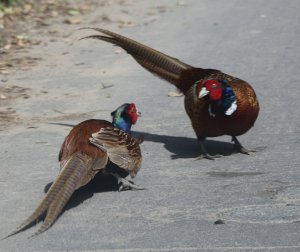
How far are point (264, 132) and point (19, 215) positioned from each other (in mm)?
2748

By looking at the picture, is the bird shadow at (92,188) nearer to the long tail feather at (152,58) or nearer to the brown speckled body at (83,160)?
the brown speckled body at (83,160)

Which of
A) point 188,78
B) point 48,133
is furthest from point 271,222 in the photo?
point 48,133

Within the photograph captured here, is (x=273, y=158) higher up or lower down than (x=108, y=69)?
higher up

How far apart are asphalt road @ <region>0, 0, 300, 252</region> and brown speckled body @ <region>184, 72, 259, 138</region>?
27 cm

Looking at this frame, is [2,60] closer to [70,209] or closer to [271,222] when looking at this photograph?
[70,209]

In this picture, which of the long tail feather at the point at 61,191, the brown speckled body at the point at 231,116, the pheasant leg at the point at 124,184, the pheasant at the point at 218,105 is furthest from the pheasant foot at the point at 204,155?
the long tail feather at the point at 61,191

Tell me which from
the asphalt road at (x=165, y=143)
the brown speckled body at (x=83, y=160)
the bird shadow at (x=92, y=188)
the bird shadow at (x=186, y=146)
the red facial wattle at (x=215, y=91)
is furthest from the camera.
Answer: the bird shadow at (x=186, y=146)

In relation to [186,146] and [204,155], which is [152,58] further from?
[204,155]

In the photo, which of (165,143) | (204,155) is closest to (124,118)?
(204,155)

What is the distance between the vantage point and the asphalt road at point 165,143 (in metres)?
5.42

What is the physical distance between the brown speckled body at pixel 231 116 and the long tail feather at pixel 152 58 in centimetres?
70

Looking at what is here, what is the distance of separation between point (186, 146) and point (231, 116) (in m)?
0.88

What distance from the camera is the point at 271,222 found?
5523 mm

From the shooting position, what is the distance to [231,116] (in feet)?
22.2
